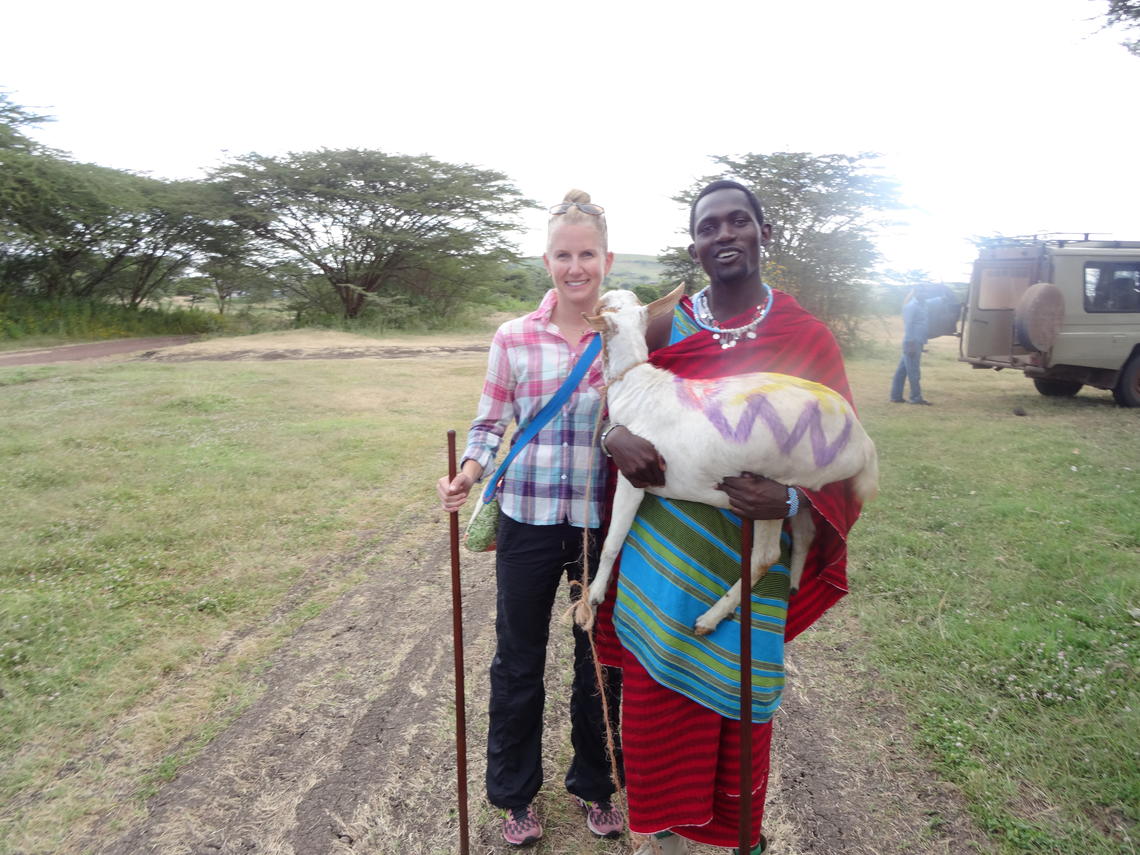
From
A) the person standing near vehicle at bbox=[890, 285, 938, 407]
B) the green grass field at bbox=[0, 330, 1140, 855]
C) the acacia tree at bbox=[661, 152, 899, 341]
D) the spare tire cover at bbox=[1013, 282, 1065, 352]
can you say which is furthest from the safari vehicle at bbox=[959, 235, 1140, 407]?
the acacia tree at bbox=[661, 152, 899, 341]

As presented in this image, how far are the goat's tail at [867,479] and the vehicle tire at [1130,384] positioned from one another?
1068 centimetres

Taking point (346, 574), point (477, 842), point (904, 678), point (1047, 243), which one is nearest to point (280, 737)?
point (477, 842)

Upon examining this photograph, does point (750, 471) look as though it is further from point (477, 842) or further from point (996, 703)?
point (996, 703)

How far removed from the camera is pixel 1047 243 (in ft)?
30.9

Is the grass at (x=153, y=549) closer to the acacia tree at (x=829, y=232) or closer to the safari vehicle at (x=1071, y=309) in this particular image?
the safari vehicle at (x=1071, y=309)

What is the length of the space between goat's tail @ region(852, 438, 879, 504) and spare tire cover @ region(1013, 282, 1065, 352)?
922cm

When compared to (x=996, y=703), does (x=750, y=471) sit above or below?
above

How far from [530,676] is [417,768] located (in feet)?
2.73

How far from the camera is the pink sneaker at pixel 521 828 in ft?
7.49

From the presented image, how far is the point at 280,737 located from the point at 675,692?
1856mm

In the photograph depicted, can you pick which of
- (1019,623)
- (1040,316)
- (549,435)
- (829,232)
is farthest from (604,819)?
(829,232)

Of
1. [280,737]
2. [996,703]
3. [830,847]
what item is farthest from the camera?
[996,703]

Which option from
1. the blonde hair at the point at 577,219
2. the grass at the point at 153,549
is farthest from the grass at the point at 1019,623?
the grass at the point at 153,549

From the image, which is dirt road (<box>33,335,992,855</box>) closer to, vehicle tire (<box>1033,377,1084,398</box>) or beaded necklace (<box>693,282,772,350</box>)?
beaded necklace (<box>693,282,772,350</box>)
